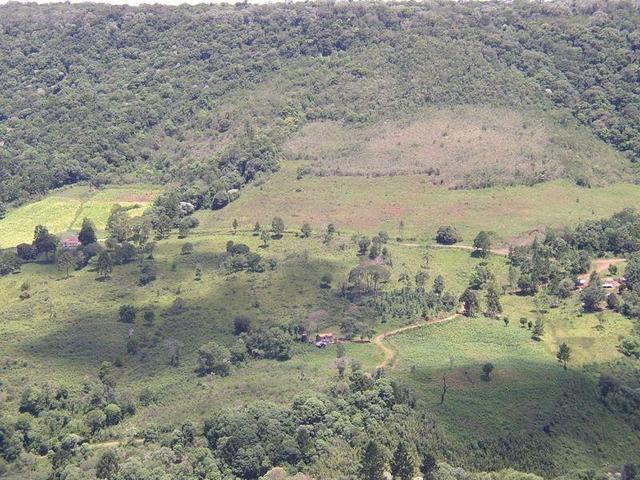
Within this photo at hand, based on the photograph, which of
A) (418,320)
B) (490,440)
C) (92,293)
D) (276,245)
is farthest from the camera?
(276,245)

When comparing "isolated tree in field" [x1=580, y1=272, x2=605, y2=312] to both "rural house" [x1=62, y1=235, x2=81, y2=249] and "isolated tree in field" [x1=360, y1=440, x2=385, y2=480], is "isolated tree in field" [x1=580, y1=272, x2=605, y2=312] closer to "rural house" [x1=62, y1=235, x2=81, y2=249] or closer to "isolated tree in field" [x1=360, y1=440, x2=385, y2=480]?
"isolated tree in field" [x1=360, y1=440, x2=385, y2=480]

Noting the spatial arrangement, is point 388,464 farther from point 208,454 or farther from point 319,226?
point 319,226

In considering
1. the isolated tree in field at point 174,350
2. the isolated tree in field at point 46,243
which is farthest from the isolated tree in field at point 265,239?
the isolated tree in field at point 174,350

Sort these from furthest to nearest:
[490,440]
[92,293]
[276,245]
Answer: [276,245] < [92,293] < [490,440]

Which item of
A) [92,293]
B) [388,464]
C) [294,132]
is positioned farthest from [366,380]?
[294,132]

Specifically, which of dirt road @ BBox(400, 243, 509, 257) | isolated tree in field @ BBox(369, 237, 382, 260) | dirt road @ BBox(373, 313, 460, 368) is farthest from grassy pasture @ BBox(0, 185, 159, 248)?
dirt road @ BBox(373, 313, 460, 368)

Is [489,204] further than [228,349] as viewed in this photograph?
Yes

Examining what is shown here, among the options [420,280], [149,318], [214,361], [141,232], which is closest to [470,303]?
[420,280]

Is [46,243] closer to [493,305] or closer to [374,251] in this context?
[374,251]
